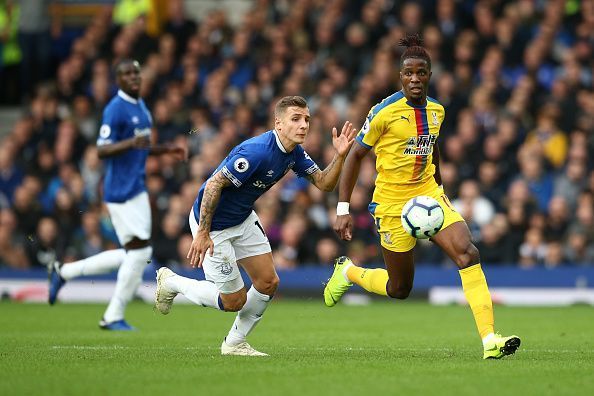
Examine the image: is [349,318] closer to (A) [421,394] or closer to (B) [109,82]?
(A) [421,394]

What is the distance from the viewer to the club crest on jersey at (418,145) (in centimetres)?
1026

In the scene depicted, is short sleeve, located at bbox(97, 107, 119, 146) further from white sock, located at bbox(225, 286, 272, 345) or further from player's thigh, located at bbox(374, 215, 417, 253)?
player's thigh, located at bbox(374, 215, 417, 253)

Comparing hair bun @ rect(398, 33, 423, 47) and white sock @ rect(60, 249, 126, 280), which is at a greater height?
hair bun @ rect(398, 33, 423, 47)

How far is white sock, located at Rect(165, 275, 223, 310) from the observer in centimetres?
1017

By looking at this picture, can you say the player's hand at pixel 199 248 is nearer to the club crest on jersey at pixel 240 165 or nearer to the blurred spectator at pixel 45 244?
the club crest on jersey at pixel 240 165

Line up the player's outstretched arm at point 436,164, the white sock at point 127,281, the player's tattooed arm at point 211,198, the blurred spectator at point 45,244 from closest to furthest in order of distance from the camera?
the player's tattooed arm at point 211,198, the player's outstretched arm at point 436,164, the white sock at point 127,281, the blurred spectator at point 45,244

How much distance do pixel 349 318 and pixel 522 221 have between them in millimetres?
3856

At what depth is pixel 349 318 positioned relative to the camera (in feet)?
50.8

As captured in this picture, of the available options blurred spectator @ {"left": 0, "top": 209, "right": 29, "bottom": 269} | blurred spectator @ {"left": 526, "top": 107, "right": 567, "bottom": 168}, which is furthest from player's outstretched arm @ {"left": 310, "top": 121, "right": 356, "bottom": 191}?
blurred spectator @ {"left": 0, "top": 209, "right": 29, "bottom": 269}

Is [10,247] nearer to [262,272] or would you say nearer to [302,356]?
[262,272]

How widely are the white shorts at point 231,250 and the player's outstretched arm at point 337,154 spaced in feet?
2.35

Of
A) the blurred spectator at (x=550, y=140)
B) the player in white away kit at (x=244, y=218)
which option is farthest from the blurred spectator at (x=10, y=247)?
the player in white away kit at (x=244, y=218)

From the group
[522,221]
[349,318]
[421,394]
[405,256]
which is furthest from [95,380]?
[522,221]

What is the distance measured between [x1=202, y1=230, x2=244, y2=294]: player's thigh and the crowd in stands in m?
8.40
